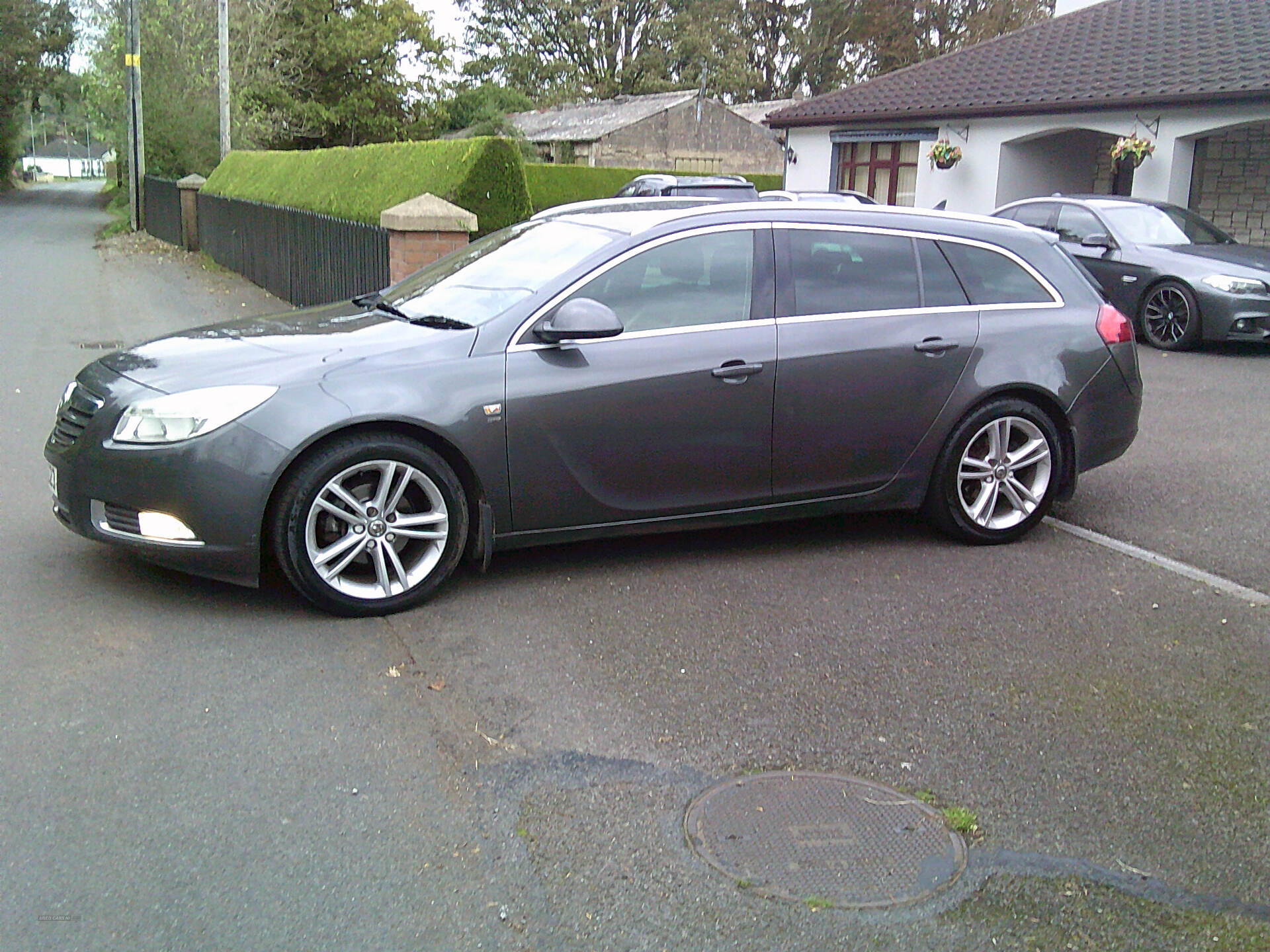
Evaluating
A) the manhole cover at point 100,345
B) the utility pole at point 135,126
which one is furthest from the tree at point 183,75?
the manhole cover at point 100,345

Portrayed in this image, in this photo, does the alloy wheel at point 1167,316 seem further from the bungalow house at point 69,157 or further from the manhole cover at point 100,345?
the bungalow house at point 69,157

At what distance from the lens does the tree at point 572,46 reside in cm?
7238

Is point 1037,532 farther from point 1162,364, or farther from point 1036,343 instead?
point 1162,364

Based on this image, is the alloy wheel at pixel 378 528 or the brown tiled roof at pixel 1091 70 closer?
the alloy wheel at pixel 378 528

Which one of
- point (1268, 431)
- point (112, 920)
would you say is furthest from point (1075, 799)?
point (1268, 431)

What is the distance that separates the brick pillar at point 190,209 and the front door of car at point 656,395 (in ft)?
73.8

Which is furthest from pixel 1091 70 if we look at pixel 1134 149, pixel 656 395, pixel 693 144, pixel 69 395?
pixel 693 144

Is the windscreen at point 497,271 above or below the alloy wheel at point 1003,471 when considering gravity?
above

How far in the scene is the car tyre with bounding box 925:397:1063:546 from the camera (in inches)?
240

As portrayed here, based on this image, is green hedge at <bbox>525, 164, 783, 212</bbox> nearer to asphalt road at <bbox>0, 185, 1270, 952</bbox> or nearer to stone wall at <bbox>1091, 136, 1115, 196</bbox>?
stone wall at <bbox>1091, 136, 1115, 196</bbox>

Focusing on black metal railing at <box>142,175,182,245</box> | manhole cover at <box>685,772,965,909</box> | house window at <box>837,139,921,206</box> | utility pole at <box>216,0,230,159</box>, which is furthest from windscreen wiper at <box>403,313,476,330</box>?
utility pole at <box>216,0,230,159</box>

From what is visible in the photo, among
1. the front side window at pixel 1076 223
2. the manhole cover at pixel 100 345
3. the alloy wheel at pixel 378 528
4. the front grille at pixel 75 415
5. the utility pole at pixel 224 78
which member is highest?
the utility pole at pixel 224 78

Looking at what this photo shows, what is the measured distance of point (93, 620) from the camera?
4910 mm

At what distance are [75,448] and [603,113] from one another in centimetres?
5250
